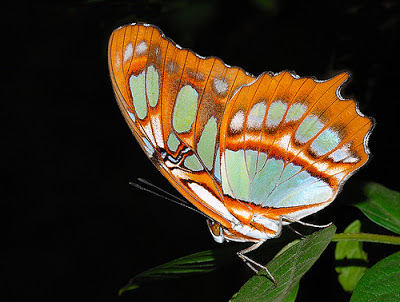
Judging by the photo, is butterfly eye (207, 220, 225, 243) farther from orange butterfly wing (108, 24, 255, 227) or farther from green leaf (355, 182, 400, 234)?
green leaf (355, 182, 400, 234)

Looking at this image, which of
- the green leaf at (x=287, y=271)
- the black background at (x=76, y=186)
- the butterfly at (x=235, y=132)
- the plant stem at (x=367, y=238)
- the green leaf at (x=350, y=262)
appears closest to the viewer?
the green leaf at (x=287, y=271)

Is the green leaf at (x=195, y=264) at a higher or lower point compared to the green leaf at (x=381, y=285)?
higher

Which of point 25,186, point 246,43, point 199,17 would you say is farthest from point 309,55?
point 25,186

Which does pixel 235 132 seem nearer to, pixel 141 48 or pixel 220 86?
pixel 220 86

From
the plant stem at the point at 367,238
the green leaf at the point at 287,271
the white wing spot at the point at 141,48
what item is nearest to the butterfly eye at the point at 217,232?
the green leaf at the point at 287,271

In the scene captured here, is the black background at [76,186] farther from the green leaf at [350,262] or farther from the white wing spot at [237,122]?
the green leaf at [350,262]
